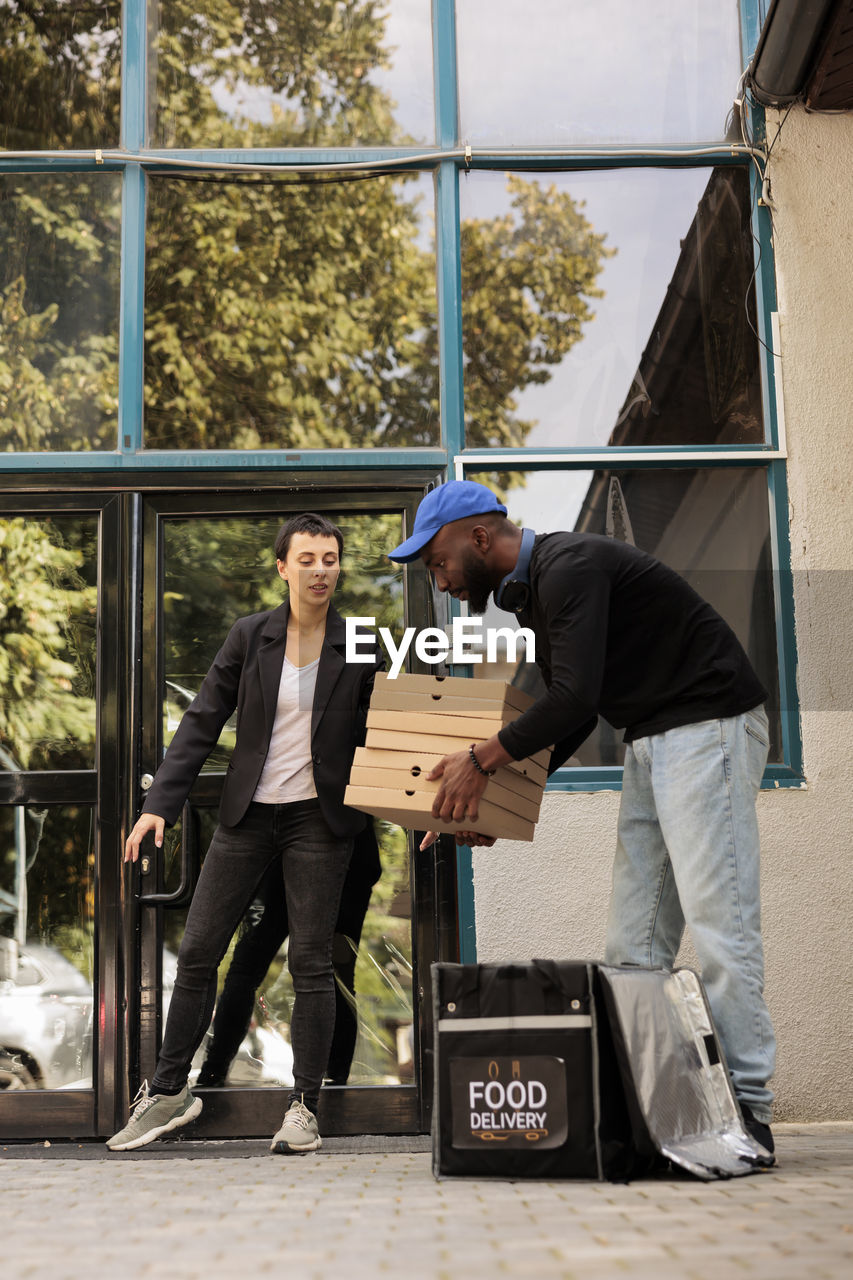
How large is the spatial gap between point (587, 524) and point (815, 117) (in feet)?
6.29

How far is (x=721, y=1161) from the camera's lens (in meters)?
3.00

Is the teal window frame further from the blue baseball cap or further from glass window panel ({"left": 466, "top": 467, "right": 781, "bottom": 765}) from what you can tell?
the blue baseball cap

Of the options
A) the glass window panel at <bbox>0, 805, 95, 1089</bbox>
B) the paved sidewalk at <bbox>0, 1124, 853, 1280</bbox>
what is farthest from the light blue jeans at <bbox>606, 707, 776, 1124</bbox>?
the glass window panel at <bbox>0, 805, 95, 1089</bbox>

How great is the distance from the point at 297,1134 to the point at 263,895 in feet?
3.20

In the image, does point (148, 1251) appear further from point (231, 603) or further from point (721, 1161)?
point (231, 603)

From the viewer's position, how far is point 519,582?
136 inches

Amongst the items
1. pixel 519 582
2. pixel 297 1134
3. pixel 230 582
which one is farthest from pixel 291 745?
pixel 297 1134

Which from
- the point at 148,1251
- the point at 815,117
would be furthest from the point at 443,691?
the point at 815,117

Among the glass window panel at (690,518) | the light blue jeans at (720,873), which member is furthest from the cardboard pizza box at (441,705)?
the glass window panel at (690,518)

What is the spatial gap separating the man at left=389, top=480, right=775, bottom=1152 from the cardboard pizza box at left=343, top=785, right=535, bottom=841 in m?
0.08

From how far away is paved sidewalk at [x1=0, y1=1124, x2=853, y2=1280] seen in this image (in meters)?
2.12

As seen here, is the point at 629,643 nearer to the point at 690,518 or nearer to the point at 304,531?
the point at 304,531

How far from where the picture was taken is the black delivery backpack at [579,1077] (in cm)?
300

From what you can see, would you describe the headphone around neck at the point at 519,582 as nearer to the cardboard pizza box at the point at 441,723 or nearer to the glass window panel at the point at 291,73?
the cardboard pizza box at the point at 441,723
